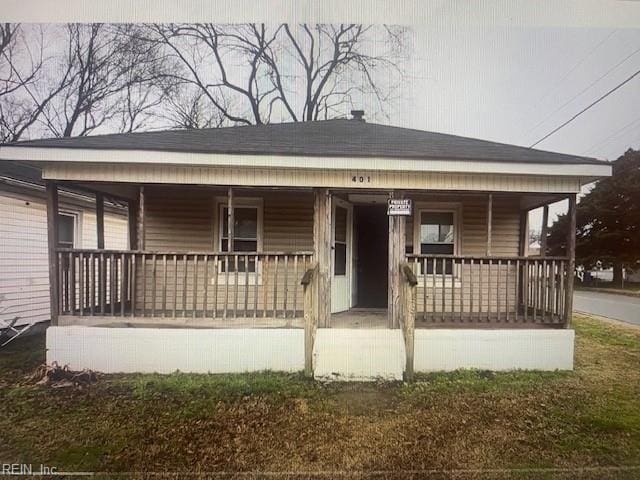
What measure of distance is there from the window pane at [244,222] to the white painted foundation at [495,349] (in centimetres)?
226

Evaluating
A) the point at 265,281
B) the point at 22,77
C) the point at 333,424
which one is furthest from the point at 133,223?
the point at 333,424

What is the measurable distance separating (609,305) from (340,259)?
2.56 m

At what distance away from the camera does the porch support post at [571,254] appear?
126 inches

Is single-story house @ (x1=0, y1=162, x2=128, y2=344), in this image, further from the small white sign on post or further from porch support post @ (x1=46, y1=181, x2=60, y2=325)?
the small white sign on post

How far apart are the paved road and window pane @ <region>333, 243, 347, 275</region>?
2418 millimetres

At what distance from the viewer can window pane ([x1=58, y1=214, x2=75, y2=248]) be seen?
4.52 meters

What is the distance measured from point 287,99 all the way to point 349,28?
35.4 inches

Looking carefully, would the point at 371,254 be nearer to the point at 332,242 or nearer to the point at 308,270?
the point at 332,242

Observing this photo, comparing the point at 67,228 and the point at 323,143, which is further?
the point at 67,228

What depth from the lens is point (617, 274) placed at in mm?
2342

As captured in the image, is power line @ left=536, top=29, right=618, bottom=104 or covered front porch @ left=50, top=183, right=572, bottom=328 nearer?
power line @ left=536, top=29, right=618, bottom=104

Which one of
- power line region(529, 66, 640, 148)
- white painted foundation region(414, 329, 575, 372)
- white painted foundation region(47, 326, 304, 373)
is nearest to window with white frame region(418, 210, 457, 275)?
white painted foundation region(414, 329, 575, 372)

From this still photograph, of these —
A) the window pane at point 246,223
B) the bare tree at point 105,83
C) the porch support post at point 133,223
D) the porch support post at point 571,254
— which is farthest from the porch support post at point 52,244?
the porch support post at point 571,254

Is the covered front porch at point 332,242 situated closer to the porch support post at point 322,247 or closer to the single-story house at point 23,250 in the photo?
the porch support post at point 322,247
